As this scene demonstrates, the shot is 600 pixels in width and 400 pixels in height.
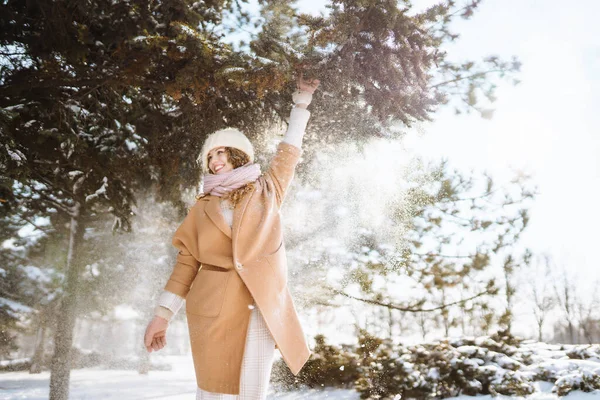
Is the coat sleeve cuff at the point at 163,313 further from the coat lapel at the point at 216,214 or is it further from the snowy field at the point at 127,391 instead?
the snowy field at the point at 127,391

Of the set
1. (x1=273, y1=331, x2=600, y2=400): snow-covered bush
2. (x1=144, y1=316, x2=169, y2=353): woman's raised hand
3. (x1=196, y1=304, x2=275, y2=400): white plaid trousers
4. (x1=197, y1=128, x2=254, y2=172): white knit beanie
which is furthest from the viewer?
(x1=273, y1=331, x2=600, y2=400): snow-covered bush

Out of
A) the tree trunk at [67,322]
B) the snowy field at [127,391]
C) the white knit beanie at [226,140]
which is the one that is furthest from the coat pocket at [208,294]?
the tree trunk at [67,322]

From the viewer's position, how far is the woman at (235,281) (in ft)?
6.29

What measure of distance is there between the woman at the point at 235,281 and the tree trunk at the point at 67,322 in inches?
265

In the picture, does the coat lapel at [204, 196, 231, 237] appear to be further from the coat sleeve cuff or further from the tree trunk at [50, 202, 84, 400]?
the tree trunk at [50, 202, 84, 400]

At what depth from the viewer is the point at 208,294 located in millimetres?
1983

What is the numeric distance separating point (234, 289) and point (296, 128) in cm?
91

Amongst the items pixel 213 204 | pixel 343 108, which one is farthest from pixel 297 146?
pixel 343 108

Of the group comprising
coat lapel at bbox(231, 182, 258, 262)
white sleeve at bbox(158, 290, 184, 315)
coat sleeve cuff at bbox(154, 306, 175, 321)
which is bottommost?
coat sleeve cuff at bbox(154, 306, 175, 321)

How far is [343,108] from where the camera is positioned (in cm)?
368

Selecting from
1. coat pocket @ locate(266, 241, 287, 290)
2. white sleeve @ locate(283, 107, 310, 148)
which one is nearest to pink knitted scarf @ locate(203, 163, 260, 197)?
white sleeve @ locate(283, 107, 310, 148)

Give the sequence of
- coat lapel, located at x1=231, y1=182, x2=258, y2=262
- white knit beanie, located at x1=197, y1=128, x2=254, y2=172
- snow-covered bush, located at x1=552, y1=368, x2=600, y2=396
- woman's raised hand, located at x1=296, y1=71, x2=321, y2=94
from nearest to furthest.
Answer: coat lapel, located at x1=231, y1=182, x2=258, y2=262 < white knit beanie, located at x1=197, y1=128, x2=254, y2=172 < woman's raised hand, located at x1=296, y1=71, x2=321, y2=94 < snow-covered bush, located at x1=552, y1=368, x2=600, y2=396

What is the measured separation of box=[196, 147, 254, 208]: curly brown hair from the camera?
2145 millimetres

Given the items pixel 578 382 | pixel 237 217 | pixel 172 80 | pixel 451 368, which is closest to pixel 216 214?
pixel 237 217
